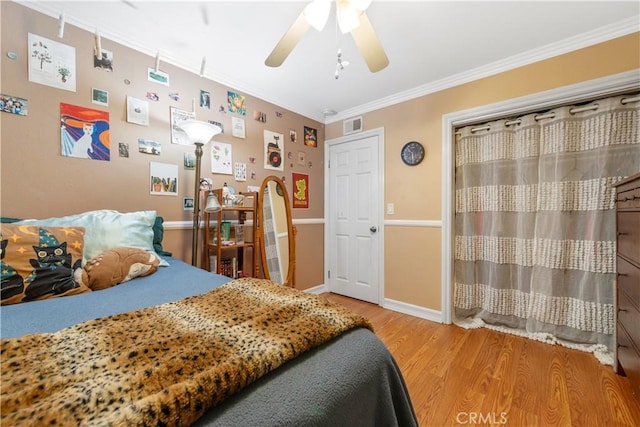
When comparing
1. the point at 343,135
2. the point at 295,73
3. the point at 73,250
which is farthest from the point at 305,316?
the point at 343,135

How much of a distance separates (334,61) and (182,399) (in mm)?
2402

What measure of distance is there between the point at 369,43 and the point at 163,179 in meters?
1.79

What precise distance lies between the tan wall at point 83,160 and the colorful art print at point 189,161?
0.05 meters

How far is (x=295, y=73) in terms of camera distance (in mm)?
2355

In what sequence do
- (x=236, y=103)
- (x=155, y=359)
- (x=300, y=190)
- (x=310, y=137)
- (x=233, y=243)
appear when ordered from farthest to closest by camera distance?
1. (x=310, y=137)
2. (x=300, y=190)
3. (x=236, y=103)
4. (x=233, y=243)
5. (x=155, y=359)

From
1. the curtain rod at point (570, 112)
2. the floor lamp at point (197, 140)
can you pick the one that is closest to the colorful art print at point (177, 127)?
the floor lamp at point (197, 140)

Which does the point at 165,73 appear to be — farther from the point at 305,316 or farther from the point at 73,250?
the point at 305,316

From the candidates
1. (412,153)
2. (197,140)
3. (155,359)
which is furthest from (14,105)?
(412,153)

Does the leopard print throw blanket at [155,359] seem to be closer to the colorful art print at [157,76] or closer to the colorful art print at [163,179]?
the colorful art print at [163,179]

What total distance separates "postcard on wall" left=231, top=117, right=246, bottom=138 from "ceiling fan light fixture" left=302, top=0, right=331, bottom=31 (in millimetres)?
1421

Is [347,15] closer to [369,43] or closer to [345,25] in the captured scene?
[345,25]

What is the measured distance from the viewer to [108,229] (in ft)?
4.85

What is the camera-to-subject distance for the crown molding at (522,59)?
1748mm

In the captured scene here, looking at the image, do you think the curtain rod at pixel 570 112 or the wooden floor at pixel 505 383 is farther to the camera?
the curtain rod at pixel 570 112
